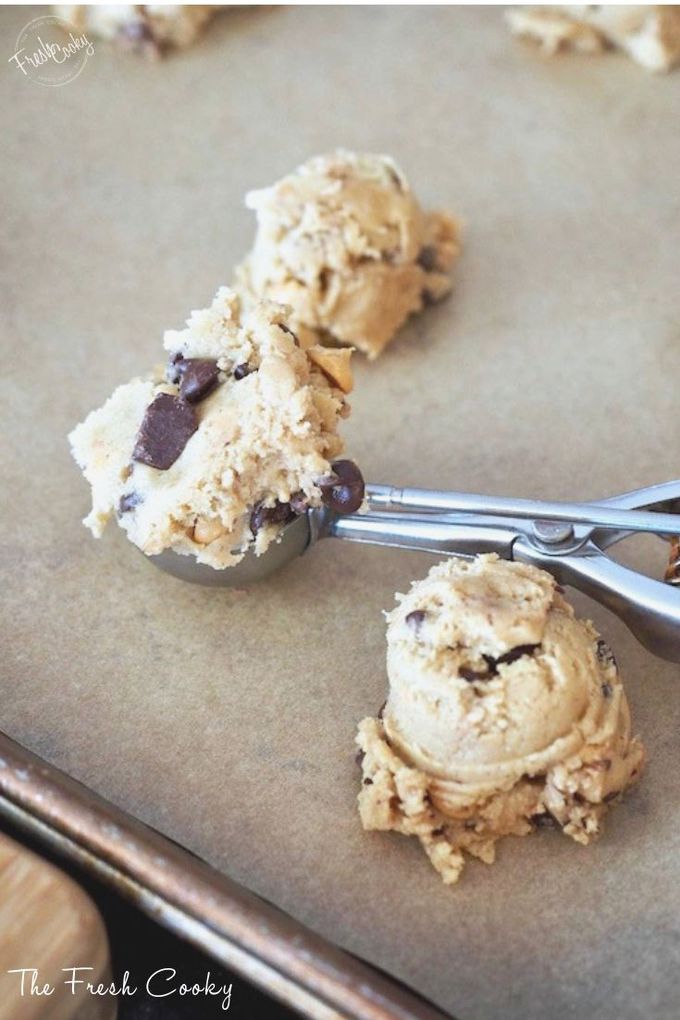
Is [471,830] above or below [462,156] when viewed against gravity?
below

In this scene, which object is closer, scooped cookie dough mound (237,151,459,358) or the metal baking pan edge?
the metal baking pan edge

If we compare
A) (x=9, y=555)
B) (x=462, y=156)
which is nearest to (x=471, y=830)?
(x=9, y=555)

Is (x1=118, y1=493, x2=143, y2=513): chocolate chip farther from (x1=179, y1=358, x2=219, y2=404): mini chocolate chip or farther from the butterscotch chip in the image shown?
the butterscotch chip

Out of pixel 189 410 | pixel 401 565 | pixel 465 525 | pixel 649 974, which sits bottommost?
pixel 649 974

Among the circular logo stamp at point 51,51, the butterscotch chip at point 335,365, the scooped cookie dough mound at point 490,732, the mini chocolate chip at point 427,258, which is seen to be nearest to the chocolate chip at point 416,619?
the scooped cookie dough mound at point 490,732

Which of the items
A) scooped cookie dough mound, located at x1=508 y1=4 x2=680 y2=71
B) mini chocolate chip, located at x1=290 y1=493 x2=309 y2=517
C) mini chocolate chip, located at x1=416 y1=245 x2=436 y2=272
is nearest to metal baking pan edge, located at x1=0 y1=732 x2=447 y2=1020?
mini chocolate chip, located at x1=290 y1=493 x2=309 y2=517

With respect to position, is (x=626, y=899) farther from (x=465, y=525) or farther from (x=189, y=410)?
(x=189, y=410)

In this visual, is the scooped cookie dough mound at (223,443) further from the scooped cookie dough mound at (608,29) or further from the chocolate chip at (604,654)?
the scooped cookie dough mound at (608,29)

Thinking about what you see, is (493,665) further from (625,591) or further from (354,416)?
(354,416)
